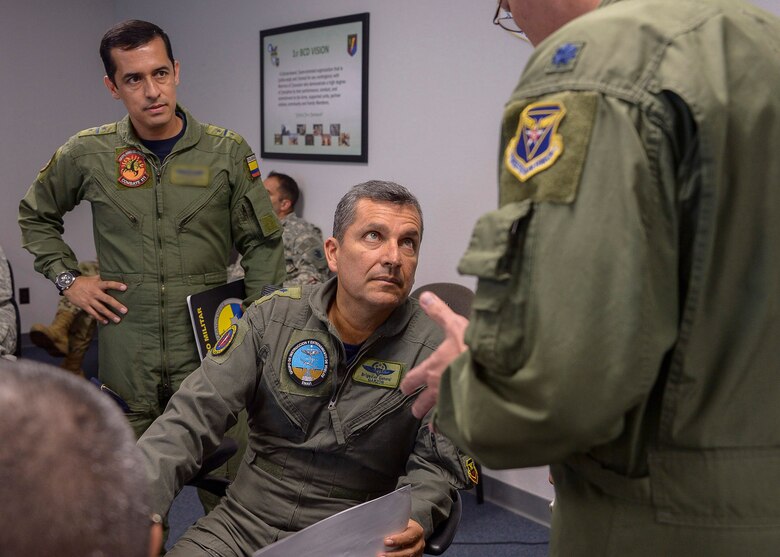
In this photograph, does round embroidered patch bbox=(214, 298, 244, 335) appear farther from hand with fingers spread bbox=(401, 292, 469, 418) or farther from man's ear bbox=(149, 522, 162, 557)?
man's ear bbox=(149, 522, 162, 557)

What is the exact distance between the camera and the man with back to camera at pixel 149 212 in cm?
256

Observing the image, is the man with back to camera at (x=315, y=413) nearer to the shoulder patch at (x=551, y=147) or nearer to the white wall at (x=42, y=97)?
the shoulder patch at (x=551, y=147)

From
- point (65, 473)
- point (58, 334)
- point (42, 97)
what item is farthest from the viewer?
point (42, 97)

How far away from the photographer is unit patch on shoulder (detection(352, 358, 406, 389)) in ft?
5.93

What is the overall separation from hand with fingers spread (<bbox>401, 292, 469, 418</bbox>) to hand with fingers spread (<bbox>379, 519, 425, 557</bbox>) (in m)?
0.59

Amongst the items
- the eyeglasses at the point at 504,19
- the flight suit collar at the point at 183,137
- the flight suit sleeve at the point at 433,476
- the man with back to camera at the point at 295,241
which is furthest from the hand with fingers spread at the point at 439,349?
the man with back to camera at the point at 295,241

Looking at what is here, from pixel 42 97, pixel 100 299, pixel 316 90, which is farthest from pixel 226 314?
pixel 42 97

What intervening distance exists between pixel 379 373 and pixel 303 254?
2505 mm

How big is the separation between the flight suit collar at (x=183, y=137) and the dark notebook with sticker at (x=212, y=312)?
0.48 metres

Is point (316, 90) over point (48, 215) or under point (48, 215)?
over

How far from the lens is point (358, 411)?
1.79m

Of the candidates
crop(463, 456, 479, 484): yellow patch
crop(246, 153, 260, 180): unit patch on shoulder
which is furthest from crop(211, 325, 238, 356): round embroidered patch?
crop(246, 153, 260, 180): unit patch on shoulder

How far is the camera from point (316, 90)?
4.59 meters

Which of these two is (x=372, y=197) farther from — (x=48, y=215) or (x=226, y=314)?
(x=48, y=215)
